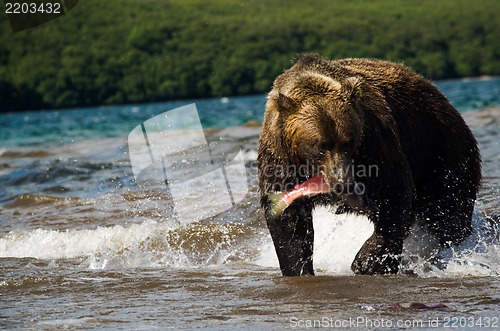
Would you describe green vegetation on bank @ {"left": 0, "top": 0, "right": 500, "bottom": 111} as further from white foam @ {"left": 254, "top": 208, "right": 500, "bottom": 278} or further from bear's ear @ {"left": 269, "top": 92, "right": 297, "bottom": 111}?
bear's ear @ {"left": 269, "top": 92, "right": 297, "bottom": 111}

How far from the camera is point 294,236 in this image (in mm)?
5836

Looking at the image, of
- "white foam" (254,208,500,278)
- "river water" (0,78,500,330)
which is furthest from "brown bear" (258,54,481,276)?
"river water" (0,78,500,330)

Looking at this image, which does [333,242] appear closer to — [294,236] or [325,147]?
[294,236]

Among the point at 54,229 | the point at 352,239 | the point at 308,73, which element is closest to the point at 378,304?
the point at 308,73

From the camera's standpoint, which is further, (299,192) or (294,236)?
(294,236)

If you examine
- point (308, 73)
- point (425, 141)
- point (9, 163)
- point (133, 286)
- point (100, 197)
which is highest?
point (308, 73)

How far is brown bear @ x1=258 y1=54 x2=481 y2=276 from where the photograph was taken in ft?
17.0

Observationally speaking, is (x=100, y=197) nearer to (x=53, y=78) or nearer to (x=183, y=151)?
(x=183, y=151)

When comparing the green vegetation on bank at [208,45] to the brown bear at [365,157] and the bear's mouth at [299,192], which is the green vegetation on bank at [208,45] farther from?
the bear's mouth at [299,192]

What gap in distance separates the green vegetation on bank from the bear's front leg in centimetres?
8991

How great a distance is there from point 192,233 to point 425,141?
2627 millimetres

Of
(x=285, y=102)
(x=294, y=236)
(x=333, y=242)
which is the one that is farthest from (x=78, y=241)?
(x=285, y=102)

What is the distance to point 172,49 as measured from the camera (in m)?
116

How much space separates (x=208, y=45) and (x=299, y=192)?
11301 centimetres
